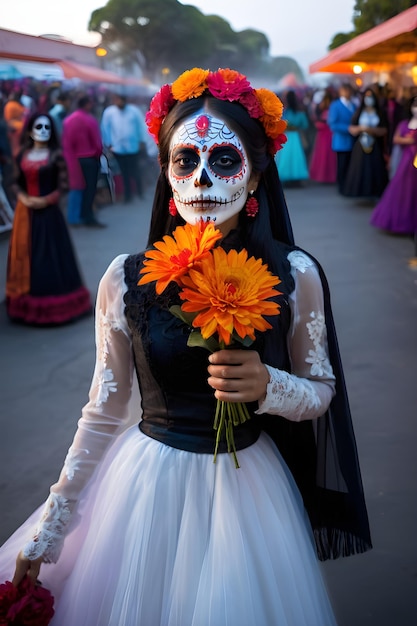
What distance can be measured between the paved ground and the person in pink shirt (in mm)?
1754

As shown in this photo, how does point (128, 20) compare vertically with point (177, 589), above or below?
above

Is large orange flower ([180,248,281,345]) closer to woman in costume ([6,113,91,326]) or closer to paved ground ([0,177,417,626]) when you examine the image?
paved ground ([0,177,417,626])

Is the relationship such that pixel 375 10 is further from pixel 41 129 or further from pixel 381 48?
pixel 41 129

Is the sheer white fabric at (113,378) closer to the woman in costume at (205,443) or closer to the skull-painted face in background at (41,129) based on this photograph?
the woman in costume at (205,443)

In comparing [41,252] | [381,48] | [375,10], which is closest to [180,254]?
[41,252]

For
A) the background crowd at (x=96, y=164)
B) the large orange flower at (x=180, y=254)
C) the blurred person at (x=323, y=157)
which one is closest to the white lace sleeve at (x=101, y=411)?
the large orange flower at (x=180, y=254)

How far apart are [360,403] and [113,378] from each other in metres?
2.60

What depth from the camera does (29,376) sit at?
15.2 feet

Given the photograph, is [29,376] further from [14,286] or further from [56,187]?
[56,187]

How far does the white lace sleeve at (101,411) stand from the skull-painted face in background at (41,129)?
4004 mm

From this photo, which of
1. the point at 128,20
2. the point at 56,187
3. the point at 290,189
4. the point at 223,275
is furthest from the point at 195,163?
the point at 128,20

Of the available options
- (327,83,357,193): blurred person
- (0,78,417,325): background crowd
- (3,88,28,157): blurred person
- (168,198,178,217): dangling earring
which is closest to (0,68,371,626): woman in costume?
(168,198,178,217): dangling earring

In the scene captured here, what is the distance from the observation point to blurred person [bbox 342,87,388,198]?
10.1m

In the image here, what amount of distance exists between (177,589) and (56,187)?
4594 mm
